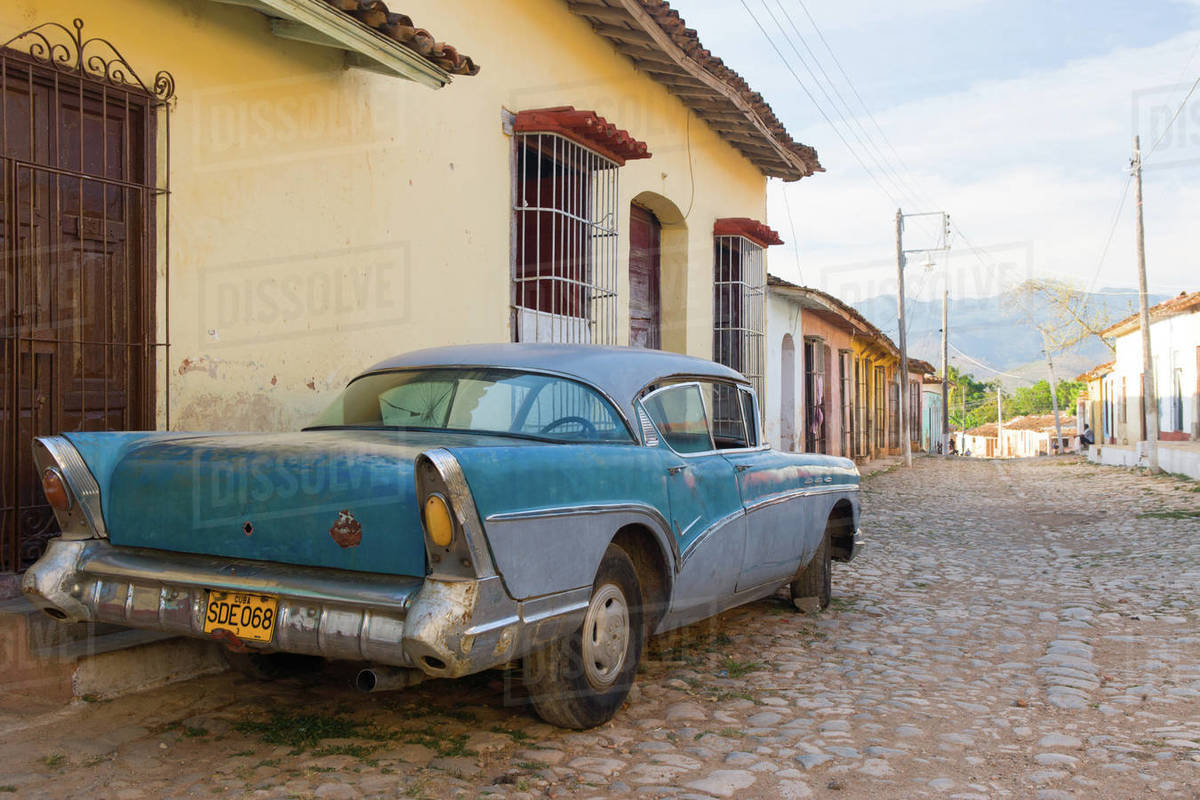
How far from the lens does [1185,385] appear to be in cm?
2052

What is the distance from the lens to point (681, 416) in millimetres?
4199

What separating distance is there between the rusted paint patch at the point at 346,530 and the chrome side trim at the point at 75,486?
932 millimetres

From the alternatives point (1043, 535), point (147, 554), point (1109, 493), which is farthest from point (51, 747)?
point (1109, 493)

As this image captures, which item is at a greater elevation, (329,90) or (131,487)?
(329,90)

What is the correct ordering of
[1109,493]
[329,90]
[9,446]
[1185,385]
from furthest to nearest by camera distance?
[1185,385], [1109,493], [329,90], [9,446]

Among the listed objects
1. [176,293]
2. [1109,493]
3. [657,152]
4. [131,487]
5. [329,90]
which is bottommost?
[1109,493]

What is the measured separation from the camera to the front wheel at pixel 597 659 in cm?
319

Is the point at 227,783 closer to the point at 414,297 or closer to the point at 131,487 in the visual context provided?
the point at 131,487

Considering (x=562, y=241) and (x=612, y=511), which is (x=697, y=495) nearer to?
(x=612, y=511)

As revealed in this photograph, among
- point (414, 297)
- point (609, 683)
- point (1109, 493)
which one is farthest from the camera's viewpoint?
point (1109, 493)

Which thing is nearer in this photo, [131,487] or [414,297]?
[131,487]

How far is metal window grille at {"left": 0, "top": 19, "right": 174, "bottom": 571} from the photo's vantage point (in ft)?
12.8

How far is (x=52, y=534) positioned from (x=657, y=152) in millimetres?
7195

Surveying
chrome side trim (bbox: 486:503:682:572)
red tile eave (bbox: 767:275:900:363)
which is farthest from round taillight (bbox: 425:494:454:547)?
red tile eave (bbox: 767:275:900:363)
